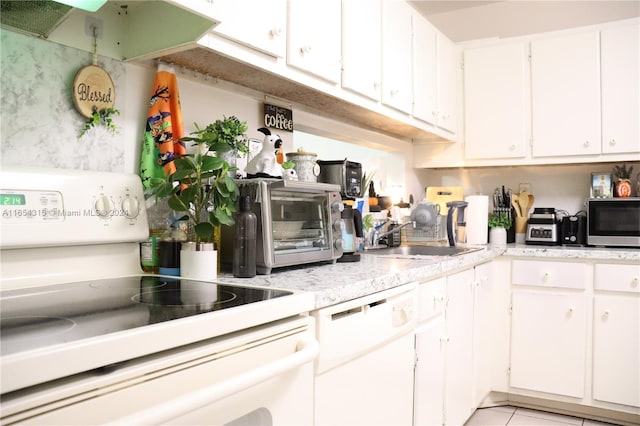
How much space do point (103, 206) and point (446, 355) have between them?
1495 millimetres

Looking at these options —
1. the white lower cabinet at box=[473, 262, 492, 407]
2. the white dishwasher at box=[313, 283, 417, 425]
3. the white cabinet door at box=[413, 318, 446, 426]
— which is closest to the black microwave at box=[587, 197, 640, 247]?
the white lower cabinet at box=[473, 262, 492, 407]

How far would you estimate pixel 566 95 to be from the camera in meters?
3.04

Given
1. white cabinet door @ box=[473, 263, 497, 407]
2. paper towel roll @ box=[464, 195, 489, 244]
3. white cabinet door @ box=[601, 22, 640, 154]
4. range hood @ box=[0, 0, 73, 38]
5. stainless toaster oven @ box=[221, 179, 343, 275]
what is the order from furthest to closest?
paper towel roll @ box=[464, 195, 489, 244], white cabinet door @ box=[601, 22, 640, 154], white cabinet door @ box=[473, 263, 497, 407], stainless toaster oven @ box=[221, 179, 343, 275], range hood @ box=[0, 0, 73, 38]

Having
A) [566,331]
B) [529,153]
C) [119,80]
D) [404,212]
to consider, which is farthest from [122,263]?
[529,153]

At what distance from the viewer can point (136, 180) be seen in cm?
150

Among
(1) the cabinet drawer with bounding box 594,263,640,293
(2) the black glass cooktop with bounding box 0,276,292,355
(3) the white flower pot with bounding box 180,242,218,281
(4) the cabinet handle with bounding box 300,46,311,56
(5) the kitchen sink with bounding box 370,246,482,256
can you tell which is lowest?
(1) the cabinet drawer with bounding box 594,263,640,293

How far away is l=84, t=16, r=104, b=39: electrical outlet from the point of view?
141 cm

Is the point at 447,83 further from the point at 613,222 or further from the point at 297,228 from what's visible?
the point at 297,228

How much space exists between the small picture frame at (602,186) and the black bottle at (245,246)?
2533mm

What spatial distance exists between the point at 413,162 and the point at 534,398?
1.70 m

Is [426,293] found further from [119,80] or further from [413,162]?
[413,162]

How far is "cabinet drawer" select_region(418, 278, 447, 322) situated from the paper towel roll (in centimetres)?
118

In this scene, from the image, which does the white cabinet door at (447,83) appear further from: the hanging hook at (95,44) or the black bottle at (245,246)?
the hanging hook at (95,44)

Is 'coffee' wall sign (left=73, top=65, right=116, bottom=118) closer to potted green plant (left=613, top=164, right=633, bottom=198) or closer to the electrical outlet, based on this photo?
the electrical outlet
